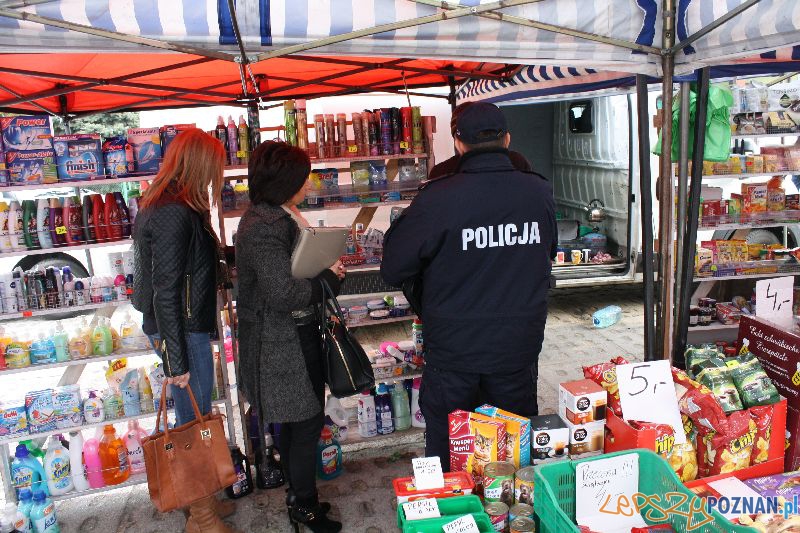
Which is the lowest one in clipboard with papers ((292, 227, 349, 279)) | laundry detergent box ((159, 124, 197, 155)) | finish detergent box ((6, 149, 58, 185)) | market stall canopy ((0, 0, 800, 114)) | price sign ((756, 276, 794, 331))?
price sign ((756, 276, 794, 331))

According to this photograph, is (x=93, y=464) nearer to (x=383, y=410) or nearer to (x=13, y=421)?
(x=13, y=421)

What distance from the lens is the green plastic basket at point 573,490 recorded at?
1.70 m

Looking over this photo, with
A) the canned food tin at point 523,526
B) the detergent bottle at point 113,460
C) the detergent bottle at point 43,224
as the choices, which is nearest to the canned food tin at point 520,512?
the canned food tin at point 523,526

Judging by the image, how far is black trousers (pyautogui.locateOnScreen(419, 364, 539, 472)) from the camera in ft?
8.46

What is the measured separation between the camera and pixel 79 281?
3436mm

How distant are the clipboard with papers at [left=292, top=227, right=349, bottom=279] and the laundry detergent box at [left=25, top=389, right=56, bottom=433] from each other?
5.87ft

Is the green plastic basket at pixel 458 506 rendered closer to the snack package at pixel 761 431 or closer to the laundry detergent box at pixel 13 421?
the snack package at pixel 761 431

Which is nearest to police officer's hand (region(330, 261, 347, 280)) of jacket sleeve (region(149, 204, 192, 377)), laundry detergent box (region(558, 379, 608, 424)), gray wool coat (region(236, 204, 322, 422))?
gray wool coat (region(236, 204, 322, 422))

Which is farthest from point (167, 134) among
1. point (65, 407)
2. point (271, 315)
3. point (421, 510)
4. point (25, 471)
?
point (421, 510)

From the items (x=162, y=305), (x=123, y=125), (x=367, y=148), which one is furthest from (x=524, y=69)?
(x=123, y=125)

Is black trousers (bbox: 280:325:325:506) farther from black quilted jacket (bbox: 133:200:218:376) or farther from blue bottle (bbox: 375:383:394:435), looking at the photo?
blue bottle (bbox: 375:383:394:435)

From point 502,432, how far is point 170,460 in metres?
1.52

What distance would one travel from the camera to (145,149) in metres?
3.49

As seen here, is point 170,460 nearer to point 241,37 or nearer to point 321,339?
point 321,339
